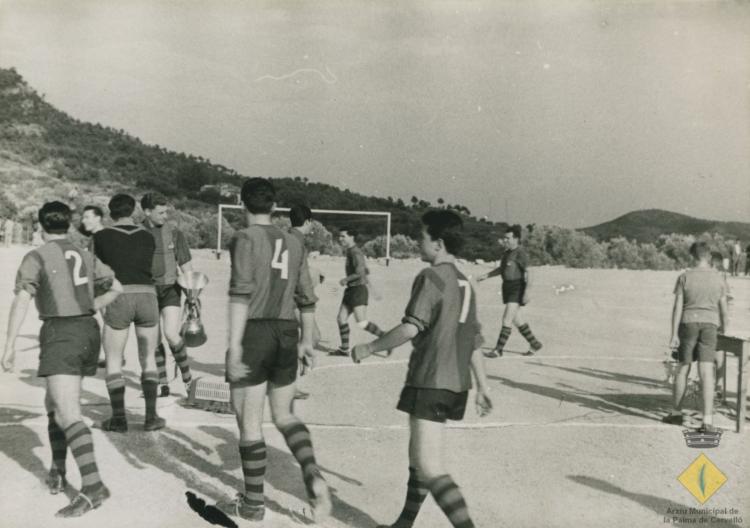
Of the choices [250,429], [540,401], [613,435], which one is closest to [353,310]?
[540,401]

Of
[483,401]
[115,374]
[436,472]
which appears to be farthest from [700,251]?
[115,374]

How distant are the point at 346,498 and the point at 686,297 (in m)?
3.94

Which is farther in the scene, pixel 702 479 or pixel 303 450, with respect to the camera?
pixel 702 479

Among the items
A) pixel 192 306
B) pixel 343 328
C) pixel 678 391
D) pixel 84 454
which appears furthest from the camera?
pixel 343 328

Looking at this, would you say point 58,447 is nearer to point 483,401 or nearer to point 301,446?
point 301,446

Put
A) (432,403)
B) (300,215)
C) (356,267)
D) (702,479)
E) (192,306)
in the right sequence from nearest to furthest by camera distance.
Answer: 1. (432,403)
2. (702,479)
3. (300,215)
4. (192,306)
5. (356,267)

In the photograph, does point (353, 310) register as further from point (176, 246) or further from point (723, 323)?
point (723, 323)

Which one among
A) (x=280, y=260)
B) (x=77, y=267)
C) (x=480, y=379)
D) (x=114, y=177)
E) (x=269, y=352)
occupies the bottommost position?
(x=480, y=379)

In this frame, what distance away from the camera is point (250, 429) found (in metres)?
5.04

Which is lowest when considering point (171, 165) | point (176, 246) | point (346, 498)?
point (346, 498)

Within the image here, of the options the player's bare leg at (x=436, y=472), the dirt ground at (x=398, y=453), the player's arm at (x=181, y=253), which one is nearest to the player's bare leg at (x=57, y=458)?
the dirt ground at (x=398, y=453)

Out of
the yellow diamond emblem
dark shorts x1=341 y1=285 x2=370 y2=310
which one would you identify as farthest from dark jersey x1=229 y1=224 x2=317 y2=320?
dark shorts x1=341 y1=285 x2=370 y2=310

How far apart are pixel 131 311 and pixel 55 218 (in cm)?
169

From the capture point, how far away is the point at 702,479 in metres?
6.07
